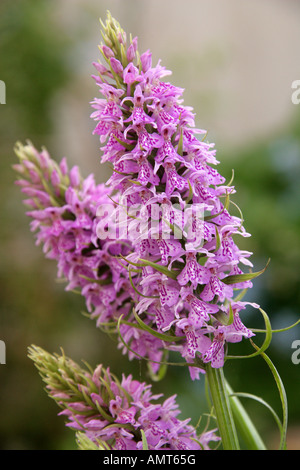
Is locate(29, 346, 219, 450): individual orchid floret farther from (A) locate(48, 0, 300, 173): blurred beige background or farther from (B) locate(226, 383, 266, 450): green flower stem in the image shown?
(A) locate(48, 0, 300, 173): blurred beige background

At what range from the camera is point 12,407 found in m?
1.74

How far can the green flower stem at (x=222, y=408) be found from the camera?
0.43 m

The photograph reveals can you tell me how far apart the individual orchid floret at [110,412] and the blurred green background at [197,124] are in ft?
2.61

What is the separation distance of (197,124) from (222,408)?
148 cm

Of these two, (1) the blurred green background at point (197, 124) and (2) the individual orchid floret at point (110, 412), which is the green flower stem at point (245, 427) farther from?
(1) the blurred green background at point (197, 124)

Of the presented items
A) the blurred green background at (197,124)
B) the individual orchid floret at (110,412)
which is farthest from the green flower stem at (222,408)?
the blurred green background at (197,124)

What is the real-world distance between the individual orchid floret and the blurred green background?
2.61 feet

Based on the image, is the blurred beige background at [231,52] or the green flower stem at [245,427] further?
the blurred beige background at [231,52]

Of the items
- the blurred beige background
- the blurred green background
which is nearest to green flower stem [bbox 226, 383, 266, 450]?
the blurred green background

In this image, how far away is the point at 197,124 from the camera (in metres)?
1.82

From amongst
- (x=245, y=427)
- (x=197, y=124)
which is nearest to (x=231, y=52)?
(x=197, y=124)

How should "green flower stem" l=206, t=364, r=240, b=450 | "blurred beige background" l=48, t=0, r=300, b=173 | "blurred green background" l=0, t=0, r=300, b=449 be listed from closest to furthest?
1. "green flower stem" l=206, t=364, r=240, b=450
2. "blurred green background" l=0, t=0, r=300, b=449
3. "blurred beige background" l=48, t=0, r=300, b=173

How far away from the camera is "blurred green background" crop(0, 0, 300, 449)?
154 cm
